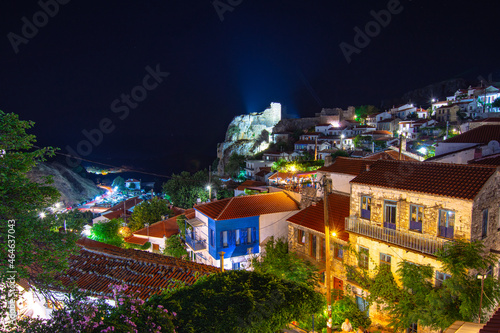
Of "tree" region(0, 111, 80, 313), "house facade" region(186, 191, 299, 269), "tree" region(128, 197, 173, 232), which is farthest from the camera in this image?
"tree" region(128, 197, 173, 232)

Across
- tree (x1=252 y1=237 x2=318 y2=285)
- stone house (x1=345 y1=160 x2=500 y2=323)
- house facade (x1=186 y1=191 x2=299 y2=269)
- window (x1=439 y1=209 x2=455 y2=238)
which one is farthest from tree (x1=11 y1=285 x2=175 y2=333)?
house facade (x1=186 y1=191 x2=299 y2=269)

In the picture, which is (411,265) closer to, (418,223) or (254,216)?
(418,223)

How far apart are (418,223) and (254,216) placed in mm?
9688

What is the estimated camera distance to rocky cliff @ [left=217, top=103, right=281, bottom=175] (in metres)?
80.0

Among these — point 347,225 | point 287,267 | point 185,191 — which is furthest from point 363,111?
point 287,267

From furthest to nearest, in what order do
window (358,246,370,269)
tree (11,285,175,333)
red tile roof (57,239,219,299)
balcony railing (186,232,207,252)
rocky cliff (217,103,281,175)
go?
rocky cliff (217,103,281,175)
balcony railing (186,232,207,252)
window (358,246,370,269)
red tile roof (57,239,219,299)
tree (11,285,175,333)

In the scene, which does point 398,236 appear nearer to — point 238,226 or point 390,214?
point 390,214

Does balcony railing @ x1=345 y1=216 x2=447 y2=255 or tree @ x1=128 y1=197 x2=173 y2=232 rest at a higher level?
balcony railing @ x1=345 y1=216 x2=447 y2=255

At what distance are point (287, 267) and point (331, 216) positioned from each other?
143 inches

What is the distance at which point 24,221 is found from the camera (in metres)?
6.54

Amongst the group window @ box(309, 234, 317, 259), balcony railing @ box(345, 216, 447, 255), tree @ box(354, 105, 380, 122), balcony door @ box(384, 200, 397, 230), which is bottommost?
window @ box(309, 234, 317, 259)

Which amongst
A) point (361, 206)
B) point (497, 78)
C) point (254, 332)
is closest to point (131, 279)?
point (254, 332)

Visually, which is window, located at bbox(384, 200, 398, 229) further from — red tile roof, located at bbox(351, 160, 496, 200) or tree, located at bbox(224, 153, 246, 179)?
tree, located at bbox(224, 153, 246, 179)

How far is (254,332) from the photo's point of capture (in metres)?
6.65
